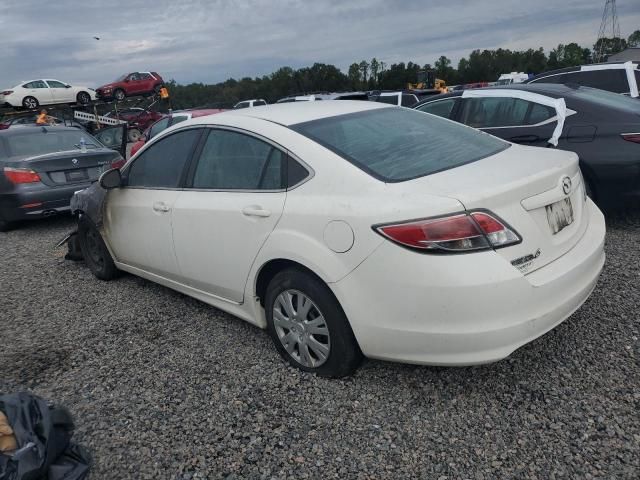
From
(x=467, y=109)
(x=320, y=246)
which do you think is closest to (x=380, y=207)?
(x=320, y=246)

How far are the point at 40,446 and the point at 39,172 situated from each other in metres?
5.86

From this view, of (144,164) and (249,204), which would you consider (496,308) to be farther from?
(144,164)

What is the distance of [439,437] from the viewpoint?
2.38 m

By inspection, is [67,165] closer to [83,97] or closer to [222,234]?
[222,234]

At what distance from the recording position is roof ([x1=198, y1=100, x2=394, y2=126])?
317 cm

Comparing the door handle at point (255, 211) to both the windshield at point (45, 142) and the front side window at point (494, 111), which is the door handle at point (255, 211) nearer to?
the front side window at point (494, 111)

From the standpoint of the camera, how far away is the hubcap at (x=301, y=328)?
9.06ft

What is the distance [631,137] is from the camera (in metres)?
4.67

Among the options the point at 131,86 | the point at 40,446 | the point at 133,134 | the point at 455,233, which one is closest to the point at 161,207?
the point at 40,446

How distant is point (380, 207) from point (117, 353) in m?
2.21

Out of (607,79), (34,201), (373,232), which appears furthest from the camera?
(607,79)

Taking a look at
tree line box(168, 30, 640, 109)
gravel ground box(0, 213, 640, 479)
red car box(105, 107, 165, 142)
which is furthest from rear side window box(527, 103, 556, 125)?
tree line box(168, 30, 640, 109)

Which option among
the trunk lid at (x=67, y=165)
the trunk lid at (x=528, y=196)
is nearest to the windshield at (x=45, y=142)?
the trunk lid at (x=67, y=165)

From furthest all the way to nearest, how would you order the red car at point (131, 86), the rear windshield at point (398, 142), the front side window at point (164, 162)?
the red car at point (131, 86) → the front side window at point (164, 162) → the rear windshield at point (398, 142)
